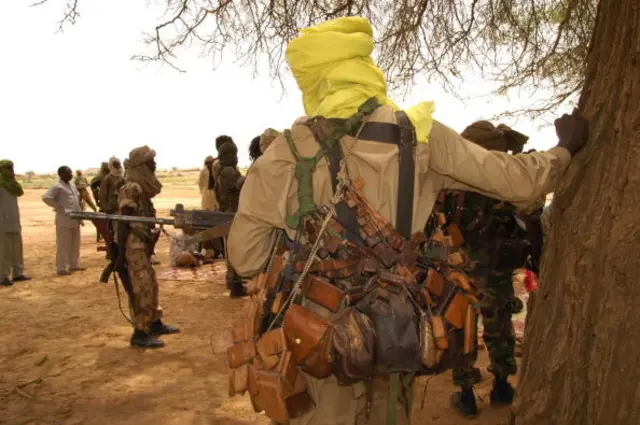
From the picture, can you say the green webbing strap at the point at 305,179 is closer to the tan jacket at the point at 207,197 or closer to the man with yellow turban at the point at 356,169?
Answer: the man with yellow turban at the point at 356,169

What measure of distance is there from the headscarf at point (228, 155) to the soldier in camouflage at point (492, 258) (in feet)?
13.3

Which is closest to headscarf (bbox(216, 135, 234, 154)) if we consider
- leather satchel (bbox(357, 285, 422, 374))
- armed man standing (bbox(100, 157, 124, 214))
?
armed man standing (bbox(100, 157, 124, 214))

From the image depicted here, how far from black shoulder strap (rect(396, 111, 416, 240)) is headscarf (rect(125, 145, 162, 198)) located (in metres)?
3.78

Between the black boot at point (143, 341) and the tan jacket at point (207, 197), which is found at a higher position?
the tan jacket at point (207, 197)

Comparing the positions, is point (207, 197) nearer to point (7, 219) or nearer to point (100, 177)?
point (7, 219)

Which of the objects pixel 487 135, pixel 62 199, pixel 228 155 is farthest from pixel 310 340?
pixel 62 199

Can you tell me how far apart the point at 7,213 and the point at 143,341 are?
466cm

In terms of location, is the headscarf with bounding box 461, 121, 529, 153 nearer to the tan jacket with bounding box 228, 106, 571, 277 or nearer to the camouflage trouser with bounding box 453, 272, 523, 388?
the camouflage trouser with bounding box 453, 272, 523, 388

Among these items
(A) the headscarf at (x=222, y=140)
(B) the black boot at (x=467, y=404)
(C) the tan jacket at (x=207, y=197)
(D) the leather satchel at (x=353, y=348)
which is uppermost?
(A) the headscarf at (x=222, y=140)

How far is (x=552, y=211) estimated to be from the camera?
216 cm

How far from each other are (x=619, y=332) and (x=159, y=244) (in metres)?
11.9

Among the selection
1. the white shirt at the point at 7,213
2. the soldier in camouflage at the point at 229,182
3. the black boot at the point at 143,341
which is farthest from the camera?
the white shirt at the point at 7,213

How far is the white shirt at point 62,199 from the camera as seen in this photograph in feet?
29.1

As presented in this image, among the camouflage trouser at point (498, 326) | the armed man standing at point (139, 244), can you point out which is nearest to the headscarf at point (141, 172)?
the armed man standing at point (139, 244)
